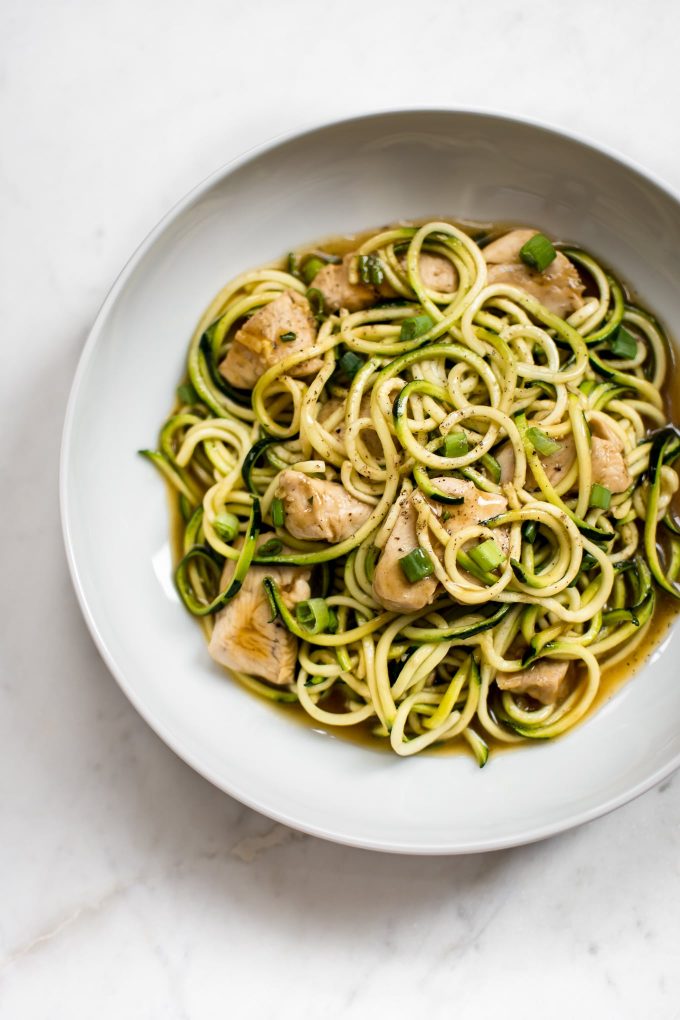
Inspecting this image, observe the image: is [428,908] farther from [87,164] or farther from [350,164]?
[87,164]

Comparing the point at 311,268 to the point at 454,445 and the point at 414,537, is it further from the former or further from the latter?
the point at 414,537

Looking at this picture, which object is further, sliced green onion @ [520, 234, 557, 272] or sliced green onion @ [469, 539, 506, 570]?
sliced green onion @ [520, 234, 557, 272]

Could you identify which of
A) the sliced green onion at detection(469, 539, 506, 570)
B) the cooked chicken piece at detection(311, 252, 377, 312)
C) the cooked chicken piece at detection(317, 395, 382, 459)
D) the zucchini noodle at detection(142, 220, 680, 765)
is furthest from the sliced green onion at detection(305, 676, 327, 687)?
the cooked chicken piece at detection(311, 252, 377, 312)

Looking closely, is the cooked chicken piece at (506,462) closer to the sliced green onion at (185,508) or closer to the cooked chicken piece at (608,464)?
the cooked chicken piece at (608,464)

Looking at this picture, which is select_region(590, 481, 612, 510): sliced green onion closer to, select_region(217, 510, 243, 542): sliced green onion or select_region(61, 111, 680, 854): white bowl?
select_region(61, 111, 680, 854): white bowl

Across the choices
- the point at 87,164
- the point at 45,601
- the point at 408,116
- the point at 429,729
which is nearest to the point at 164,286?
the point at 87,164
